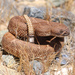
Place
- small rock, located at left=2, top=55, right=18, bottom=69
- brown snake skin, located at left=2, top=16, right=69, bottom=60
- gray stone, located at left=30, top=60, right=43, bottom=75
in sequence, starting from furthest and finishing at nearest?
1. brown snake skin, located at left=2, top=16, right=69, bottom=60
2. small rock, located at left=2, top=55, right=18, bottom=69
3. gray stone, located at left=30, top=60, right=43, bottom=75

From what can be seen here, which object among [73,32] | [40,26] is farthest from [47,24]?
[73,32]

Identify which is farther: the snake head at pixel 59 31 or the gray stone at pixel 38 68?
the snake head at pixel 59 31

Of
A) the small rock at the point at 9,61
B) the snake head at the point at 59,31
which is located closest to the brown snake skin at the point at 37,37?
the snake head at the point at 59,31

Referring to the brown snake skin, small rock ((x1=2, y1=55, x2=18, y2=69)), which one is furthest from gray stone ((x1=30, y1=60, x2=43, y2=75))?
small rock ((x1=2, y1=55, x2=18, y2=69))

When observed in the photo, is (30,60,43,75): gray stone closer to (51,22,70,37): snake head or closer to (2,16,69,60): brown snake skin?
(2,16,69,60): brown snake skin

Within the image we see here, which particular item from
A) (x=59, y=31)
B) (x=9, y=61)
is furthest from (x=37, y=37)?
(x=9, y=61)

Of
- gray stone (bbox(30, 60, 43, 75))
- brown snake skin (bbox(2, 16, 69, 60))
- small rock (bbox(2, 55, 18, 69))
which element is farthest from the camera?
brown snake skin (bbox(2, 16, 69, 60))

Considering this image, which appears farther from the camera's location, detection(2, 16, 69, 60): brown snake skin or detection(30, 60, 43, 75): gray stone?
detection(2, 16, 69, 60): brown snake skin

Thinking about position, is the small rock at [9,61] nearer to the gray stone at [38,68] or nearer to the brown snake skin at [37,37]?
the brown snake skin at [37,37]
